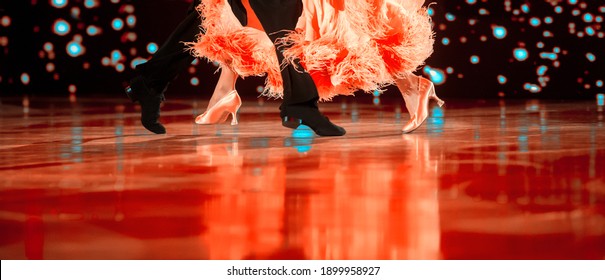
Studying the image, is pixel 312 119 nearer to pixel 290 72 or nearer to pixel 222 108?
pixel 290 72

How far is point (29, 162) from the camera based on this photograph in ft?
6.69

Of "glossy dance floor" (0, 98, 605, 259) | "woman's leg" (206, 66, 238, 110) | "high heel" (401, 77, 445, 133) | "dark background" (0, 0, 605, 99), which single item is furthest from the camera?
"dark background" (0, 0, 605, 99)

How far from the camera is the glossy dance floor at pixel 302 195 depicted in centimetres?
108

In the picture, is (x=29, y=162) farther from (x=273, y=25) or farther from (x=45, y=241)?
(x=45, y=241)

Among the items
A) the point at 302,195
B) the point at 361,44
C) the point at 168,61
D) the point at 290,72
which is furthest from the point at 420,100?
the point at 302,195

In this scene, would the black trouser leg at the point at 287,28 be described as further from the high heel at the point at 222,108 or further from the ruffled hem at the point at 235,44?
the high heel at the point at 222,108

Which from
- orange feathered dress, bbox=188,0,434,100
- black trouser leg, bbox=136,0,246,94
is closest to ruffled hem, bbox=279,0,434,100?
orange feathered dress, bbox=188,0,434,100

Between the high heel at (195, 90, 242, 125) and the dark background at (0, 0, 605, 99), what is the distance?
3054 millimetres

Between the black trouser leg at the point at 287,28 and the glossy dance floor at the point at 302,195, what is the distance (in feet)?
0.45

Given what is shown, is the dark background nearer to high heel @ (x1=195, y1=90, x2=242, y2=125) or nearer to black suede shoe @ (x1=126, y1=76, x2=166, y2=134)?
high heel @ (x1=195, y1=90, x2=242, y2=125)

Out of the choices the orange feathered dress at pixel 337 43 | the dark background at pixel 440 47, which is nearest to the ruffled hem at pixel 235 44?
Result: the orange feathered dress at pixel 337 43

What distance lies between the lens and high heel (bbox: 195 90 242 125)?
3.07 meters

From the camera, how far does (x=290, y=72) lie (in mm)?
2496

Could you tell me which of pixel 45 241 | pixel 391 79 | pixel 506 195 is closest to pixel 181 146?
pixel 391 79
